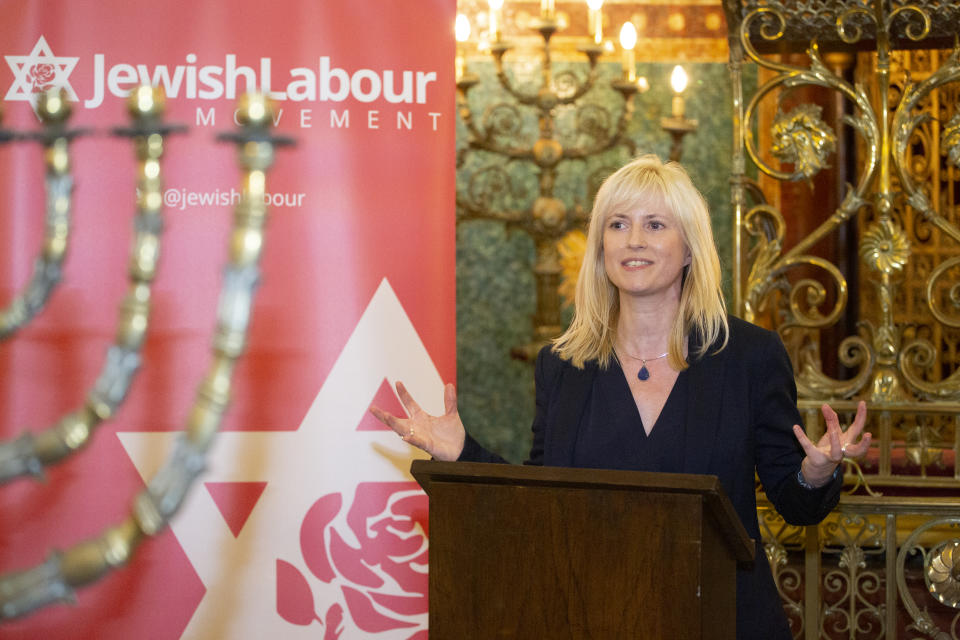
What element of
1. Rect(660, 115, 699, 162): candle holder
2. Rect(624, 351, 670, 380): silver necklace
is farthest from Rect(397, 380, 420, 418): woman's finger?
Rect(660, 115, 699, 162): candle holder

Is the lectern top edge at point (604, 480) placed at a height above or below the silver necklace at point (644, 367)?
below

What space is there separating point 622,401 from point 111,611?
160 centimetres

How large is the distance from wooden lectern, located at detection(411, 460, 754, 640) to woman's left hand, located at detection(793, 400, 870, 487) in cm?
25

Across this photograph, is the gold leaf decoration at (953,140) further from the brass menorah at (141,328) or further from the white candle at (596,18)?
the brass menorah at (141,328)

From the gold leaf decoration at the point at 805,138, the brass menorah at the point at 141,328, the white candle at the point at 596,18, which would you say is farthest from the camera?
the white candle at the point at 596,18

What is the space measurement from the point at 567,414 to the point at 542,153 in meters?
2.72

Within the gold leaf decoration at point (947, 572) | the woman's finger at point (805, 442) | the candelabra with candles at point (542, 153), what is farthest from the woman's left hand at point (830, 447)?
the candelabra with candles at point (542, 153)

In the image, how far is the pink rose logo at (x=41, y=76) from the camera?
2947 mm

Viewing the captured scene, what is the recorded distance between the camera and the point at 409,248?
3.08m

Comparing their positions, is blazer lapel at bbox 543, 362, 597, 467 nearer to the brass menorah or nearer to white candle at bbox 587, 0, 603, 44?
the brass menorah

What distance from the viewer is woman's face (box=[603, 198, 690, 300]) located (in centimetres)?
229

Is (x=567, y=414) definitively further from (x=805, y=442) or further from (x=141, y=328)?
(x=141, y=328)

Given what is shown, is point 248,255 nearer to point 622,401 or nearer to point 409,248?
point 622,401

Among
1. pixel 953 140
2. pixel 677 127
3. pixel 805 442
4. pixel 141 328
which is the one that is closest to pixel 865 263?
pixel 953 140
